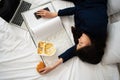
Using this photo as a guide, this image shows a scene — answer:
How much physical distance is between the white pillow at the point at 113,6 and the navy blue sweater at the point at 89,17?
0.04m

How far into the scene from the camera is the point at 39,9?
4.26ft

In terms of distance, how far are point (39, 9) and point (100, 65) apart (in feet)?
2.09

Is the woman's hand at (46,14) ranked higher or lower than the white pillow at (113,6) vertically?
higher

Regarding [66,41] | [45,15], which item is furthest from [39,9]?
[66,41]

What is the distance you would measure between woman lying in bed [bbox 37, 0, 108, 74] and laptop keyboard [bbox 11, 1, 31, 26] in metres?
0.13

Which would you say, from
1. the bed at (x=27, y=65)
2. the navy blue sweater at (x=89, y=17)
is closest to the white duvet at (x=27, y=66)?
the bed at (x=27, y=65)

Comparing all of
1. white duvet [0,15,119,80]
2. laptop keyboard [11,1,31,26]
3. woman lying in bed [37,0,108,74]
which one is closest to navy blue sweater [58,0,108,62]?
woman lying in bed [37,0,108,74]

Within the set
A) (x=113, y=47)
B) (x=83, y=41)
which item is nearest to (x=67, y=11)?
(x=83, y=41)

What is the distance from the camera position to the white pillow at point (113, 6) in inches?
48.3

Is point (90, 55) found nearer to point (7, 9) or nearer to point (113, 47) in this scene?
point (113, 47)

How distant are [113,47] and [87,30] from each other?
0.70 feet

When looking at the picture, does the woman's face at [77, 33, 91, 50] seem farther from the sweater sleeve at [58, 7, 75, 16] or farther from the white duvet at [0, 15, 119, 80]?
the sweater sleeve at [58, 7, 75, 16]

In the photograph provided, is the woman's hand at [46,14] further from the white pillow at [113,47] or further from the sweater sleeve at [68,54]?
the white pillow at [113,47]

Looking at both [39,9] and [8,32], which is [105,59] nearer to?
[39,9]
